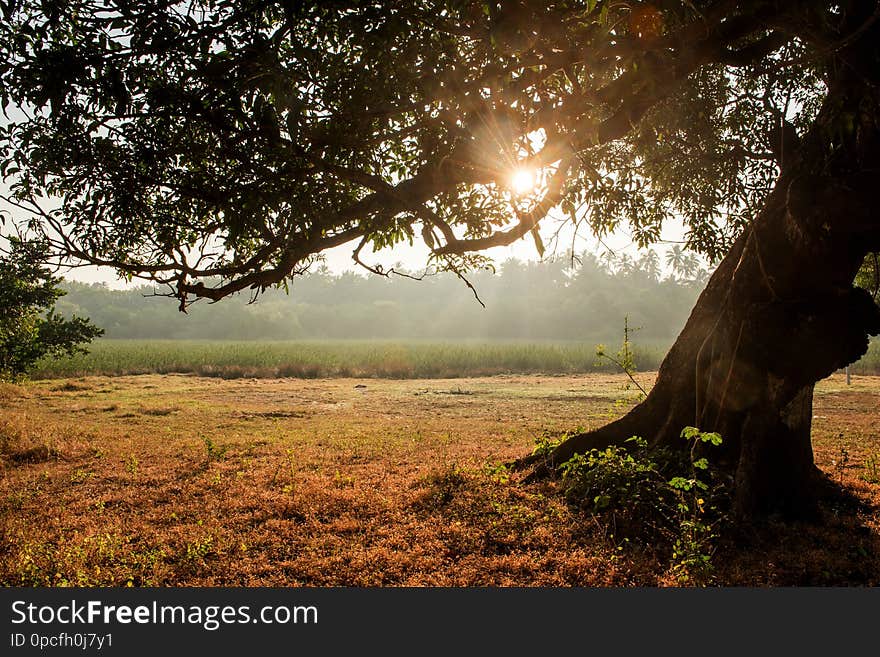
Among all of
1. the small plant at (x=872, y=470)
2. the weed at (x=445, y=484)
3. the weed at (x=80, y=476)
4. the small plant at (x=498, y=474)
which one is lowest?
the small plant at (x=872, y=470)

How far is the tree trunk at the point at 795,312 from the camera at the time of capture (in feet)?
14.8

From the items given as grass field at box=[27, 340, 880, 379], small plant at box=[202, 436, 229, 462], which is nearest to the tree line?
grass field at box=[27, 340, 880, 379]

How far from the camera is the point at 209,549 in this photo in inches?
174

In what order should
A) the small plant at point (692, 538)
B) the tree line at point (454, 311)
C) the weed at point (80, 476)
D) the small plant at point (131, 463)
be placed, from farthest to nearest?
the tree line at point (454, 311)
the small plant at point (131, 463)
the weed at point (80, 476)
the small plant at point (692, 538)

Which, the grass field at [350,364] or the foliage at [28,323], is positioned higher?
the foliage at [28,323]

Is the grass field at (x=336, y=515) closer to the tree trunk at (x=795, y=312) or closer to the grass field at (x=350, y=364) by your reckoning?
the tree trunk at (x=795, y=312)

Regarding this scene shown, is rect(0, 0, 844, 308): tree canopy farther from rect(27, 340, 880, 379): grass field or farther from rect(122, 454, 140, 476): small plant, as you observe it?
rect(27, 340, 880, 379): grass field

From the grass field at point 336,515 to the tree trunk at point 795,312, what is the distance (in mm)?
598

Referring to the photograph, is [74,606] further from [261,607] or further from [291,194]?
[291,194]

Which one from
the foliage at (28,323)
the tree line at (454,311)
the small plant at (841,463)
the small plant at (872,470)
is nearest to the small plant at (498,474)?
the small plant at (841,463)

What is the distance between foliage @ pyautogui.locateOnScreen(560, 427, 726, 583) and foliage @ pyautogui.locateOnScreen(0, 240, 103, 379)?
1025 cm

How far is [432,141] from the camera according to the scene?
4840 mm

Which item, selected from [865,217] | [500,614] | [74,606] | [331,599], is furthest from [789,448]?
[74,606]

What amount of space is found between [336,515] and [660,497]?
3.14m
